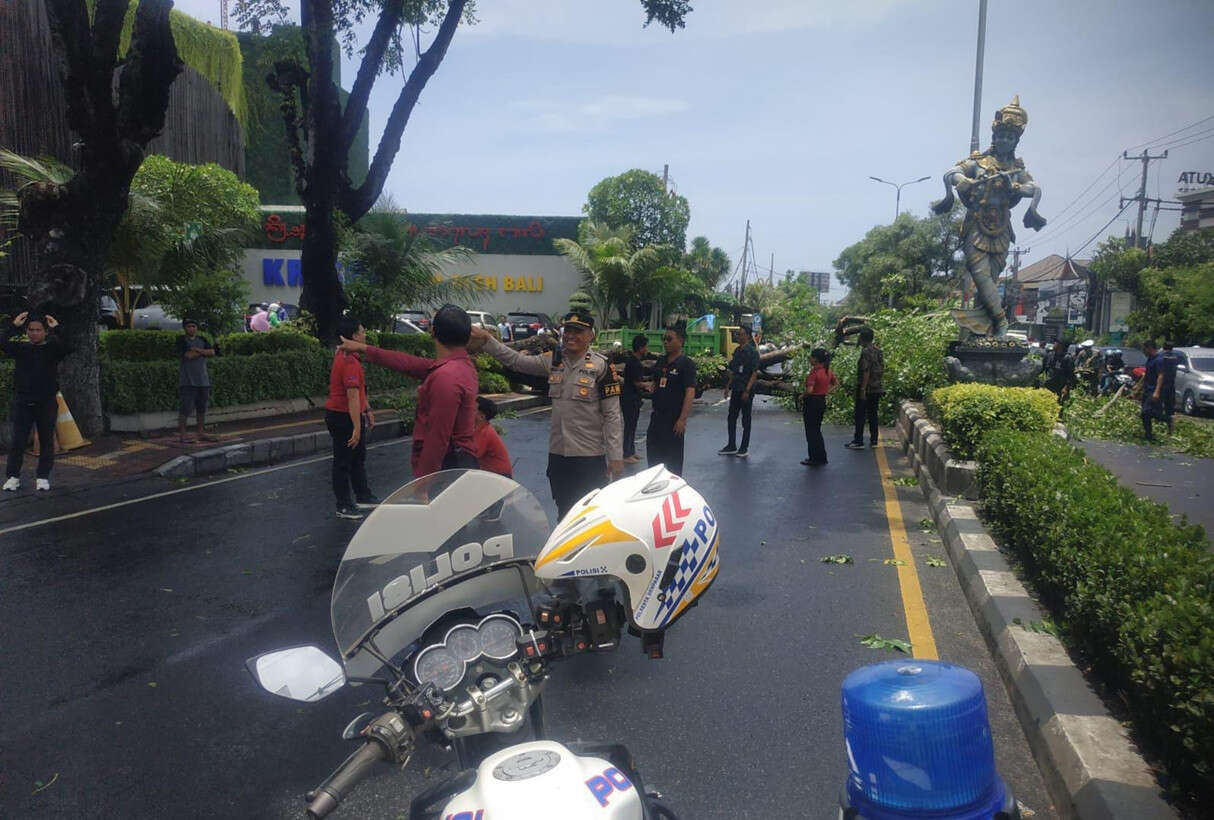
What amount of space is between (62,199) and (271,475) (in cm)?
428

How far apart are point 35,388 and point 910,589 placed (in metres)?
8.24

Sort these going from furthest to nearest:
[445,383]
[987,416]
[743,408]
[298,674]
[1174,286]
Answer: [1174,286], [743,408], [987,416], [445,383], [298,674]

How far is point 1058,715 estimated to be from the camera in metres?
3.95

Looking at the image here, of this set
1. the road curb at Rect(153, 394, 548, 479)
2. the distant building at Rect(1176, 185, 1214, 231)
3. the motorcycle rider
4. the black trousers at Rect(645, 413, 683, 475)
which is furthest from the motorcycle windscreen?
the distant building at Rect(1176, 185, 1214, 231)

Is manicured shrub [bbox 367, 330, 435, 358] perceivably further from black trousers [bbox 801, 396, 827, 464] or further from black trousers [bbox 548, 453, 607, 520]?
black trousers [bbox 548, 453, 607, 520]

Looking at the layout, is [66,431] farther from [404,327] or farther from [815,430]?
[404,327]

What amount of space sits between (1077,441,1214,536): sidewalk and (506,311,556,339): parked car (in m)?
21.0

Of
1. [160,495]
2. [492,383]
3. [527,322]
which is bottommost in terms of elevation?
[160,495]

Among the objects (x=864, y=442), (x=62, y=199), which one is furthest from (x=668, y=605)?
(x=864, y=442)

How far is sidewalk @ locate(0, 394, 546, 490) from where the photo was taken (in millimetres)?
10711

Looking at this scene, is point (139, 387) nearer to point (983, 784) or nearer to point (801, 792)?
point (801, 792)

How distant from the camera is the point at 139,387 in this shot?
13031 millimetres

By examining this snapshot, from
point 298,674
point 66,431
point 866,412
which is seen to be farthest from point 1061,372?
point 298,674

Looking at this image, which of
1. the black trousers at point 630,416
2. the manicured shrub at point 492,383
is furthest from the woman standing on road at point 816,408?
the manicured shrub at point 492,383
